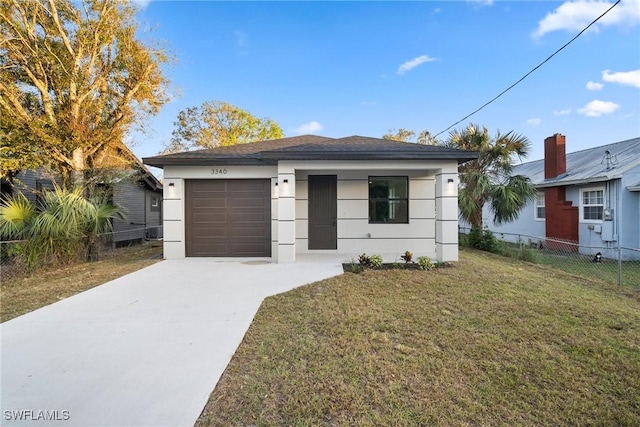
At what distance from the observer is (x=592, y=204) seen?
11586 mm

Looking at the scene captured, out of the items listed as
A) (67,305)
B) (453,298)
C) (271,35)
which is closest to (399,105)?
(271,35)

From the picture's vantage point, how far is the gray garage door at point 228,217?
8.48 m

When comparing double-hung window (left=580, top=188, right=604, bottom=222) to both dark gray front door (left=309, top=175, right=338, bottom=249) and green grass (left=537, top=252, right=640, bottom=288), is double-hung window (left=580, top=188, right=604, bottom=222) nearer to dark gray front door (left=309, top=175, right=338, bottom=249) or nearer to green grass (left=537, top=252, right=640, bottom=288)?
green grass (left=537, top=252, right=640, bottom=288)

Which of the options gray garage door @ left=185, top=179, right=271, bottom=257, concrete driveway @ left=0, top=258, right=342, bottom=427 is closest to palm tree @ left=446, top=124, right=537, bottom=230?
gray garage door @ left=185, top=179, right=271, bottom=257

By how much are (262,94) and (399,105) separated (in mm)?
7919

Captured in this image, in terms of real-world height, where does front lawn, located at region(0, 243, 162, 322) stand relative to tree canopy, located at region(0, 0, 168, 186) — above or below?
below

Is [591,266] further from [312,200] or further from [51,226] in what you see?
[51,226]

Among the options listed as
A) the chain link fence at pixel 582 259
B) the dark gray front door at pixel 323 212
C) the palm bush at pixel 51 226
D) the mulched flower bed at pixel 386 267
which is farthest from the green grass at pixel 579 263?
the palm bush at pixel 51 226

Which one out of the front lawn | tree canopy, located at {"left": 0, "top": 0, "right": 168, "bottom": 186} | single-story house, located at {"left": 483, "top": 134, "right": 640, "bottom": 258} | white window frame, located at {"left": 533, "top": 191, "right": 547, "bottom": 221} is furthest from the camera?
white window frame, located at {"left": 533, "top": 191, "right": 547, "bottom": 221}

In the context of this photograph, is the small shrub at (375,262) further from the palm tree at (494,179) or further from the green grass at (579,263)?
the palm tree at (494,179)

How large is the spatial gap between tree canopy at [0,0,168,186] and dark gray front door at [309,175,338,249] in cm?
641

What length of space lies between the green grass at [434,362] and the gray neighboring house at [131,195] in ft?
29.3

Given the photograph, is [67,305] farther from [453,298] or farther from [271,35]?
[271,35]

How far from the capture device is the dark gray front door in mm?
9125
